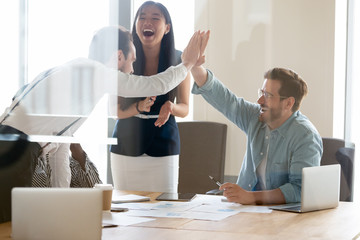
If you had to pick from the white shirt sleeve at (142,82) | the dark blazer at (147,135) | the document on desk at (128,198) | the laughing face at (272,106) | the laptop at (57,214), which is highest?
the white shirt sleeve at (142,82)

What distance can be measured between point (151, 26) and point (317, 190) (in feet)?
2.94

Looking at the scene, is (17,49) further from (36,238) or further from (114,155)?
(36,238)

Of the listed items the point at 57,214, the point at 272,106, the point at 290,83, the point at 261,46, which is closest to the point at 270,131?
the point at 272,106

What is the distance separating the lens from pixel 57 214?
1694 millimetres

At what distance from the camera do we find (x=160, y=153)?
7.80 feet

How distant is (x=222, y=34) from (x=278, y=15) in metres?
0.26

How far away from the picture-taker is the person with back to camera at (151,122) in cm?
231

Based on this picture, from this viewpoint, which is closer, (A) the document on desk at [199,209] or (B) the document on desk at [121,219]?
(B) the document on desk at [121,219]

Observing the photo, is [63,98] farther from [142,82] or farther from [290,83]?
[290,83]

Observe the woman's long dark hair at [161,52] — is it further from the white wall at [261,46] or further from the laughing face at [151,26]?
the white wall at [261,46]

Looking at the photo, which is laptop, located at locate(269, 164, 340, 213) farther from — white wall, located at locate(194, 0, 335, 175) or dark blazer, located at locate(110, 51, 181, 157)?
dark blazer, located at locate(110, 51, 181, 157)

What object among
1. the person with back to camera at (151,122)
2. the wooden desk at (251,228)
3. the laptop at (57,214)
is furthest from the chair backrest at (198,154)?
the laptop at (57,214)

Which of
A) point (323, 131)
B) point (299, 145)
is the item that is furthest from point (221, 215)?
point (323, 131)

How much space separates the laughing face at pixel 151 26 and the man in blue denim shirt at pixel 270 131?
0.20 meters
